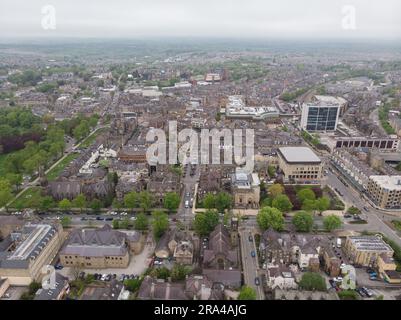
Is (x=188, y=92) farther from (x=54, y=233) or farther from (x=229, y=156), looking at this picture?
(x=54, y=233)

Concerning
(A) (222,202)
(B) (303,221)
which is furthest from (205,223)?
(B) (303,221)

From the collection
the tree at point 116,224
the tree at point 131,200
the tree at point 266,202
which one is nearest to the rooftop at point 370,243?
the tree at point 266,202

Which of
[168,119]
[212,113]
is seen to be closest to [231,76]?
[212,113]

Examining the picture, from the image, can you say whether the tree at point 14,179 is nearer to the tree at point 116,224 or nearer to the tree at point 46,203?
the tree at point 46,203

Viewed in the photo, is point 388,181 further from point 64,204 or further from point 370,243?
point 64,204

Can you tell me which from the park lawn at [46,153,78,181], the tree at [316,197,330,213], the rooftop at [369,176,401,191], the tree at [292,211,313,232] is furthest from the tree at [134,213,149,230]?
the rooftop at [369,176,401,191]

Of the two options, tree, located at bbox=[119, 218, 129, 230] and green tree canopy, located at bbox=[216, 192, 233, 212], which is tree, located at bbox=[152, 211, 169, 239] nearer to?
tree, located at bbox=[119, 218, 129, 230]
